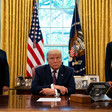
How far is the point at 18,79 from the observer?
519cm

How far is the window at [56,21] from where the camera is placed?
657cm

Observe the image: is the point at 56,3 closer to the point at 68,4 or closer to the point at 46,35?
the point at 68,4

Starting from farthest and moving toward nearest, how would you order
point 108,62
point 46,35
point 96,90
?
point 46,35
point 108,62
point 96,90

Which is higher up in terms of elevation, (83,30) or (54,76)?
(83,30)

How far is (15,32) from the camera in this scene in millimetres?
6094

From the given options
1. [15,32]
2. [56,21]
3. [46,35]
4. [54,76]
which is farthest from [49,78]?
[56,21]

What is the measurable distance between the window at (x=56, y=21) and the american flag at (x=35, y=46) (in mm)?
560

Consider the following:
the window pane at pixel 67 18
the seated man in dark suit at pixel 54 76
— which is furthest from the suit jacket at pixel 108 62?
the window pane at pixel 67 18

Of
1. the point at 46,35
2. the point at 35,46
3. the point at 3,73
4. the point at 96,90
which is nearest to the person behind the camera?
the point at 96,90

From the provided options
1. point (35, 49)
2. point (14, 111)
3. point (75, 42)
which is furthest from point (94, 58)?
point (14, 111)

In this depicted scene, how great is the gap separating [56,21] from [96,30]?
1.30m

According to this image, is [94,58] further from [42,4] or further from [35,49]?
[42,4]

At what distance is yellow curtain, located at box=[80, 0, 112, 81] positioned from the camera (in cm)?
606

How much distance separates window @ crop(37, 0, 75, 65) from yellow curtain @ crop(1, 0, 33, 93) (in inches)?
24.3
